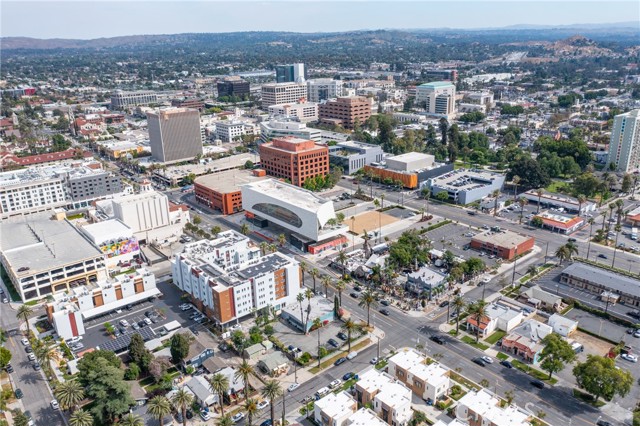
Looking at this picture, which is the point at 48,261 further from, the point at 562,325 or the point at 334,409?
the point at 562,325

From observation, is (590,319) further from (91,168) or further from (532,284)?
(91,168)

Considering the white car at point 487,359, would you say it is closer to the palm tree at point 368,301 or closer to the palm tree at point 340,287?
the palm tree at point 368,301

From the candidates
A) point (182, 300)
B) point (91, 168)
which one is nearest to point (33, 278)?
point (182, 300)

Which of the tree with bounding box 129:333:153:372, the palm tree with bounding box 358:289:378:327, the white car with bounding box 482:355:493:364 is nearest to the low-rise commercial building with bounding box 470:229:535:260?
the palm tree with bounding box 358:289:378:327

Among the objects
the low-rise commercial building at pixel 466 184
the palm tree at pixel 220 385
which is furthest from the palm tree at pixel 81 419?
the low-rise commercial building at pixel 466 184

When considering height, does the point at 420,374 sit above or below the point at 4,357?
below

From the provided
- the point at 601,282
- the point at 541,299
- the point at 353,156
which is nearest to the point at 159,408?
the point at 541,299
